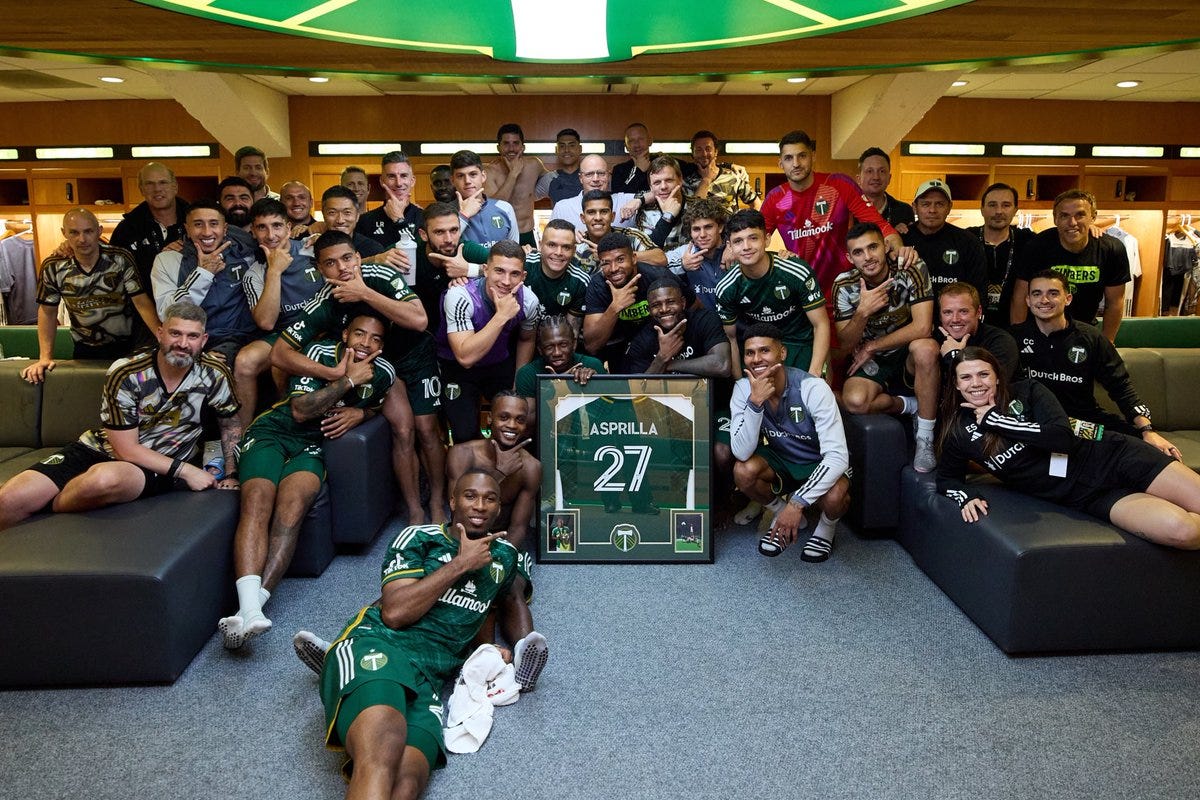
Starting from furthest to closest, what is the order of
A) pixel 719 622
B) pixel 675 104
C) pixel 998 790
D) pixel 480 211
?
pixel 675 104 < pixel 480 211 < pixel 719 622 < pixel 998 790

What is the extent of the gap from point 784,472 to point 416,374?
1735mm

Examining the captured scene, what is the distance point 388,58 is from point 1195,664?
322 cm

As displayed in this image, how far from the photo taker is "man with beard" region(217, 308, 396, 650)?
326 centimetres

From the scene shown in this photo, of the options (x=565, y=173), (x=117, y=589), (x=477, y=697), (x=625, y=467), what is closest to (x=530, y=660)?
(x=477, y=697)

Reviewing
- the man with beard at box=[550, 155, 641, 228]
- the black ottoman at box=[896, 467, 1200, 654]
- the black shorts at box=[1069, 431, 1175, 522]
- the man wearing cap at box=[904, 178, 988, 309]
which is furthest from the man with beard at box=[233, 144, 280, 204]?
the black shorts at box=[1069, 431, 1175, 522]

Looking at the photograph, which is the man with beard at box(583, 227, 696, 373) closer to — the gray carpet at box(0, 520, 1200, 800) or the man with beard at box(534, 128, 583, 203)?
the gray carpet at box(0, 520, 1200, 800)

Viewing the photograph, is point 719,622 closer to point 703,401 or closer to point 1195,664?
point 703,401

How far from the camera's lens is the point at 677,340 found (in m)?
3.99

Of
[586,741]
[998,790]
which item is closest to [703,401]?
[586,741]

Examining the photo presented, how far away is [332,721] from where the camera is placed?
91.9 inches

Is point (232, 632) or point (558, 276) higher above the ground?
point (558, 276)

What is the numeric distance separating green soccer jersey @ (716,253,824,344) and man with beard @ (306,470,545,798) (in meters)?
1.76

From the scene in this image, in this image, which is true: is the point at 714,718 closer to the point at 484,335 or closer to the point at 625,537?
the point at 625,537

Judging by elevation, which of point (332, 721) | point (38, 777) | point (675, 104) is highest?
A: point (675, 104)
